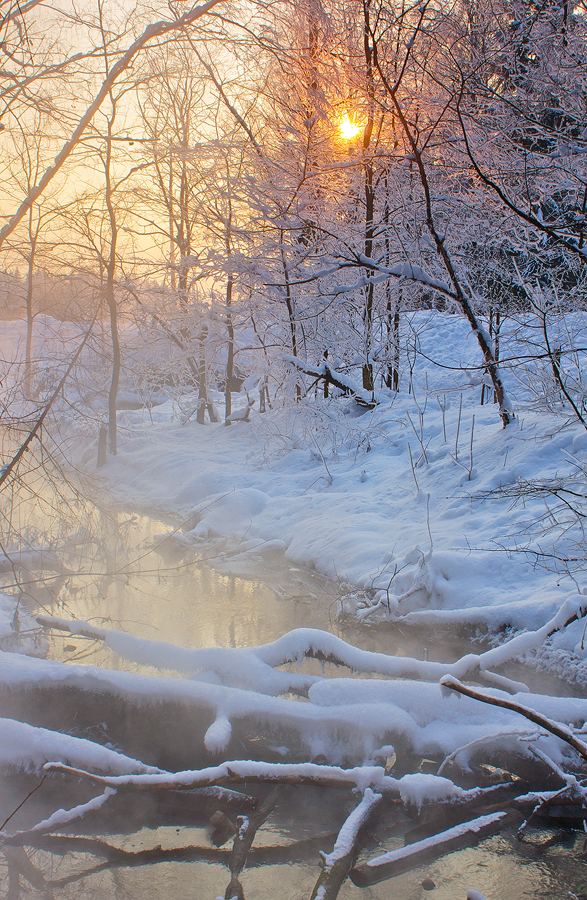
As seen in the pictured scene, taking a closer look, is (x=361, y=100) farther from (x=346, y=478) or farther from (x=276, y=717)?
(x=276, y=717)

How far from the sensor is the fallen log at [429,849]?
2.28 metres

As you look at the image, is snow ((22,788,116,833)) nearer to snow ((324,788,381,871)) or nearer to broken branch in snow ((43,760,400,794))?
broken branch in snow ((43,760,400,794))

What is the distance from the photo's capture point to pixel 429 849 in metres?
2.39

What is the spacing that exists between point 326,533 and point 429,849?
4.56 m

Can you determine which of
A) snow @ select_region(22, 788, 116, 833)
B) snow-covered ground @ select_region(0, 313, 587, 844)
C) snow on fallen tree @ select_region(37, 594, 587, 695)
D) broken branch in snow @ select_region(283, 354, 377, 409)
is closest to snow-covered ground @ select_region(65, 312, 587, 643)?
snow-covered ground @ select_region(0, 313, 587, 844)

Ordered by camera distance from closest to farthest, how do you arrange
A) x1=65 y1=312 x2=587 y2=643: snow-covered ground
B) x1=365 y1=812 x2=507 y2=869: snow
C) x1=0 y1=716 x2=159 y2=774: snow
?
1. x1=365 y1=812 x2=507 y2=869: snow
2. x1=0 y1=716 x2=159 y2=774: snow
3. x1=65 y1=312 x2=587 y2=643: snow-covered ground

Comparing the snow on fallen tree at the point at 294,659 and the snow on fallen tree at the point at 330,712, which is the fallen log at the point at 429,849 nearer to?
the snow on fallen tree at the point at 330,712

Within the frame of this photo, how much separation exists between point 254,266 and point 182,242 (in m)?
6.14

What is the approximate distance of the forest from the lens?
262 centimetres

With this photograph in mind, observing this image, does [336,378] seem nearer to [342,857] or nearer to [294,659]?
[294,659]

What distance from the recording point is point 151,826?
2.77m

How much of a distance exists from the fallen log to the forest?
0.02 metres

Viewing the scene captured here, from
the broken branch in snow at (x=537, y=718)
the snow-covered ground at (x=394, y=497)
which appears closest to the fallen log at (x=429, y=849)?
the broken branch in snow at (x=537, y=718)

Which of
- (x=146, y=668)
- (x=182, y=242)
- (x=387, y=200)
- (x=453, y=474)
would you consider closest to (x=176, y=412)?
(x=182, y=242)
